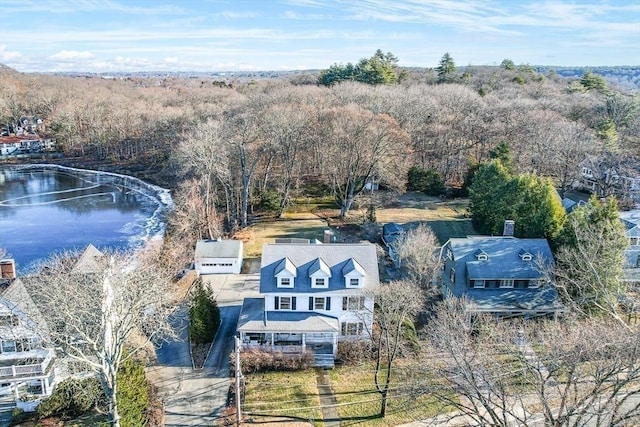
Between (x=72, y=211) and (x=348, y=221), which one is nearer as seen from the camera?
(x=348, y=221)

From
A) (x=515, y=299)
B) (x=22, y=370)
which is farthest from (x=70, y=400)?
(x=515, y=299)

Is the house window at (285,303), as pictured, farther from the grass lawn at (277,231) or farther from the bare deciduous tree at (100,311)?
the grass lawn at (277,231)

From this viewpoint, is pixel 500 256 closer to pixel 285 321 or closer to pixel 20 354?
pixel 285 321

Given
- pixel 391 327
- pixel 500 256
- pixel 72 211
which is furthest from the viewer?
pixel 72 211

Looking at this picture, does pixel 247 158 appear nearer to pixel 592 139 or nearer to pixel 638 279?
pixel 638 279

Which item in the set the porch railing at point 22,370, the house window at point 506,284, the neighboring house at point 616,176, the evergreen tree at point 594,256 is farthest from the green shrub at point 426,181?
the porch railing at point 22,370

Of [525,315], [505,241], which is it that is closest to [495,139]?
[505,241]

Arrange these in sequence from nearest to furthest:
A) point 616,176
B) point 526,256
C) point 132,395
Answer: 1. point 132,395
2. point 526,256
3. point 616,176
